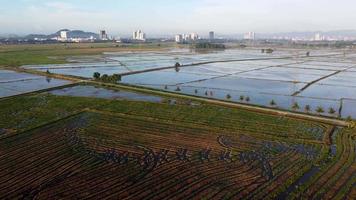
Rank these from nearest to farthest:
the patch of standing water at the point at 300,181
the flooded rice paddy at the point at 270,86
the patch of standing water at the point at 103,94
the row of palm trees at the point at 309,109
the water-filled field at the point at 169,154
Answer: the patch of standing water at the point at 300,181
the water-filled field at the point at 169,154
the row of palm trees at the point at 309,109
the flooded rice paddy at the point at 270,86
the patch of standing water at the point at 103,94

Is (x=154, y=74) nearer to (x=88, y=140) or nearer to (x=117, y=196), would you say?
(x=88, y=140)

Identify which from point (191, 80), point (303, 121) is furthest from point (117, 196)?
point (191, 80)

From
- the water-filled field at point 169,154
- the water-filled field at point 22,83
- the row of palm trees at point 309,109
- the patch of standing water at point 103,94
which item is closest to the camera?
the water-filled field at point 169,154

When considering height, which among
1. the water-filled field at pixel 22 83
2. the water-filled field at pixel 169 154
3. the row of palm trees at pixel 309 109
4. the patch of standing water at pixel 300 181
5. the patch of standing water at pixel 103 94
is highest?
the water-filled field at pixel 22 83

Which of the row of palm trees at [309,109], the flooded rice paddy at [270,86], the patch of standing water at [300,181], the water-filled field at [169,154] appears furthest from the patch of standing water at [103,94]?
the patch of standing water at [300,181]

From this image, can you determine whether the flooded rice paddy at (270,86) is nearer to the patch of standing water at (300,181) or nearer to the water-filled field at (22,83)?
the water-filled field at (22,83)

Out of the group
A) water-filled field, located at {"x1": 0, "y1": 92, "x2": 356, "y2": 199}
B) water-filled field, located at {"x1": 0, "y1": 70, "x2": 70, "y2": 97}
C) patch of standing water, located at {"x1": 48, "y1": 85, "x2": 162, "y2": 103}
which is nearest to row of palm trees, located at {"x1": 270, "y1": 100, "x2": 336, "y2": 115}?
water-filled field, located at {"x1": 0, "y1": 92, "x2": 356, "y2": 199}

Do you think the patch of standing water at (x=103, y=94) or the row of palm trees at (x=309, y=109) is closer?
the row of palm trees at (x=309, y=109)
